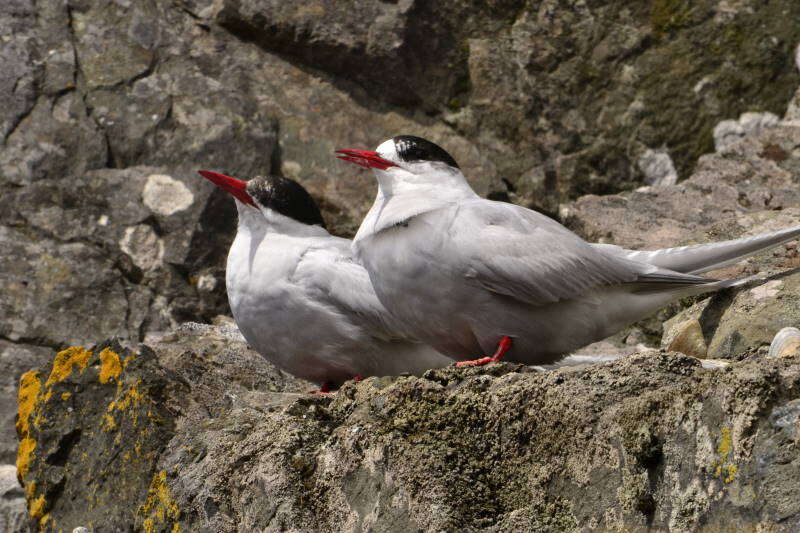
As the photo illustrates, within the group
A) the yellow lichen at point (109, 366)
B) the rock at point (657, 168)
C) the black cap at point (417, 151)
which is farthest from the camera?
the rock at point (657, 168)

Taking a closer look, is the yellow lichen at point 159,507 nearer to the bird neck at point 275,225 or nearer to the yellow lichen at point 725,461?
the yellow lichen at point 725,461

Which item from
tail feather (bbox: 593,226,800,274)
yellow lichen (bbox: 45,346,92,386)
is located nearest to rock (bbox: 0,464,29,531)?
yellow lichen (bbox: 45,346,92,386)

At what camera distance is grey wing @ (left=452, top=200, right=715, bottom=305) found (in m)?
4.10

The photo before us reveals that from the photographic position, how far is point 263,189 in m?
5.53

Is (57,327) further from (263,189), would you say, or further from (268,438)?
(268,438)

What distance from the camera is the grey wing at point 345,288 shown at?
4.88m

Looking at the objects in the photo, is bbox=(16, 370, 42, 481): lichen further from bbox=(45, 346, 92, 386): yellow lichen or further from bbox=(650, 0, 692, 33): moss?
bbox=(650, 0, 692, 33): moss

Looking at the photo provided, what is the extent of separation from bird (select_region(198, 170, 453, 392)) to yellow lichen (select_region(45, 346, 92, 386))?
816 mm

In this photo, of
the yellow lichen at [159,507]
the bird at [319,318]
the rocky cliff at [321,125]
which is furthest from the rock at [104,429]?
the rocky cliff at [321,125]

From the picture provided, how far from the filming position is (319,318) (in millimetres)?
4965

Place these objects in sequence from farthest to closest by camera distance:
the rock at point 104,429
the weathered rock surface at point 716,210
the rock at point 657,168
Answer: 1. the rock at point 657,168
2. the weathered rock surface at point 716,210
3. the rock at point 104,429

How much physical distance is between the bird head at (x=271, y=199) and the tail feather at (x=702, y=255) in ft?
5.36

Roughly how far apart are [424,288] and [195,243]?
1.99 metres

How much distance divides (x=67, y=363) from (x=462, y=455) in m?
1.97
